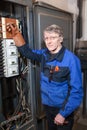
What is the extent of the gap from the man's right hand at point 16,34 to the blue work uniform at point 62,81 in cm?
5

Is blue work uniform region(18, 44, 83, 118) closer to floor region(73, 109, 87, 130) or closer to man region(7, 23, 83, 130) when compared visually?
man region(7, 23, 83, 130)

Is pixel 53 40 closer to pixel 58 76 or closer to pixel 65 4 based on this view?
pixel 58 76

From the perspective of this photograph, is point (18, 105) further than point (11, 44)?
Yes

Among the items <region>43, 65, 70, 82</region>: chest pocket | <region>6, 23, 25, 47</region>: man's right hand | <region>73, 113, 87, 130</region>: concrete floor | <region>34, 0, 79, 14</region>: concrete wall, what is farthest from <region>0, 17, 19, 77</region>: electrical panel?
<region>73, 113, 87, 130</region>: concrete floor

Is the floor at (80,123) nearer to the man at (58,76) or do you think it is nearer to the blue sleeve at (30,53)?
the man at (58,76)

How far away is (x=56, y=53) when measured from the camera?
149 cm

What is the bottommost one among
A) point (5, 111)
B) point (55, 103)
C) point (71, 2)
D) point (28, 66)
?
point (5, 111)

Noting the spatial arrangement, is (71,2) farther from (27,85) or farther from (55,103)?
(55,103)

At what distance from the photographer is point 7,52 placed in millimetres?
1563

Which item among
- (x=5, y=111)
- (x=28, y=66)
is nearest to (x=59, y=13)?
(x=28, y=66)

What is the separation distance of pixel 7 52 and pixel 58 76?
1.63 ft

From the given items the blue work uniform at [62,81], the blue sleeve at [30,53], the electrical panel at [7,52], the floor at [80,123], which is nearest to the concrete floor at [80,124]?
the floor at [80,123]

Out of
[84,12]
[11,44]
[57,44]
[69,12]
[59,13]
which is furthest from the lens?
[84,12]

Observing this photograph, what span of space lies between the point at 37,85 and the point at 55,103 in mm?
397
